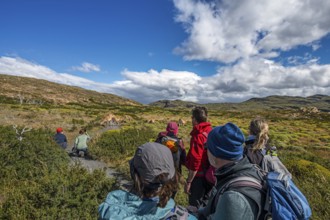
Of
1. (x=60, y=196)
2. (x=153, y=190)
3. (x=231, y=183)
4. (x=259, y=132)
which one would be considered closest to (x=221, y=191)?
(x=231, y=183)

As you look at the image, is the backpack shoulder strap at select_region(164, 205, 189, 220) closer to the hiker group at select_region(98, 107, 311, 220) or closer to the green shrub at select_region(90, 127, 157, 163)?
the hiker group at select_region(98, 107, 311, 220)

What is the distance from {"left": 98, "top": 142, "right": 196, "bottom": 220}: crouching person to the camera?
64.5 inches

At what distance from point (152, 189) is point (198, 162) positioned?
2.14 m

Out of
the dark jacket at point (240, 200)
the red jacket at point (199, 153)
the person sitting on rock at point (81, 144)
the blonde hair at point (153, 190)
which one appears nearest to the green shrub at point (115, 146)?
the person sitting on rock at point (81, 144)

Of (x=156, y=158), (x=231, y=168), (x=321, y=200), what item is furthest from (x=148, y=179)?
(x=321, y=200)

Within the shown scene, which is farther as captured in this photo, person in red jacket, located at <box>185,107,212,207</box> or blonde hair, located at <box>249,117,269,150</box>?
person in red jacket, located at <box>185,107,212,207</box>

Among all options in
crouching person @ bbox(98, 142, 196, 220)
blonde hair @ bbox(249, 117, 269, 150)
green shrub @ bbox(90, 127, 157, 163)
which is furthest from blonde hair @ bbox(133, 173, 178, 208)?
green shrub @ bbox(90, 127, 157, 163)

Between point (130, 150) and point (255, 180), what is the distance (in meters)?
9.36

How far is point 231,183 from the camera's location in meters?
1.66

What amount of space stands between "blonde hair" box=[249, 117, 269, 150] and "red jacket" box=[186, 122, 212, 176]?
66 centimetres

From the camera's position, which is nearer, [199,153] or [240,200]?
[240,200]

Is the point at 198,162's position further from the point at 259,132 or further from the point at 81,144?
the point at 81,144

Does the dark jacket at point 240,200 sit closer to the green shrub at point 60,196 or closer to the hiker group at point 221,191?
the hiker group at point 221,191

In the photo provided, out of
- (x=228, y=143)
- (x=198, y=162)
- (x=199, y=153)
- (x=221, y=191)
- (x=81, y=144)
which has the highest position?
(x=228, y=143)
